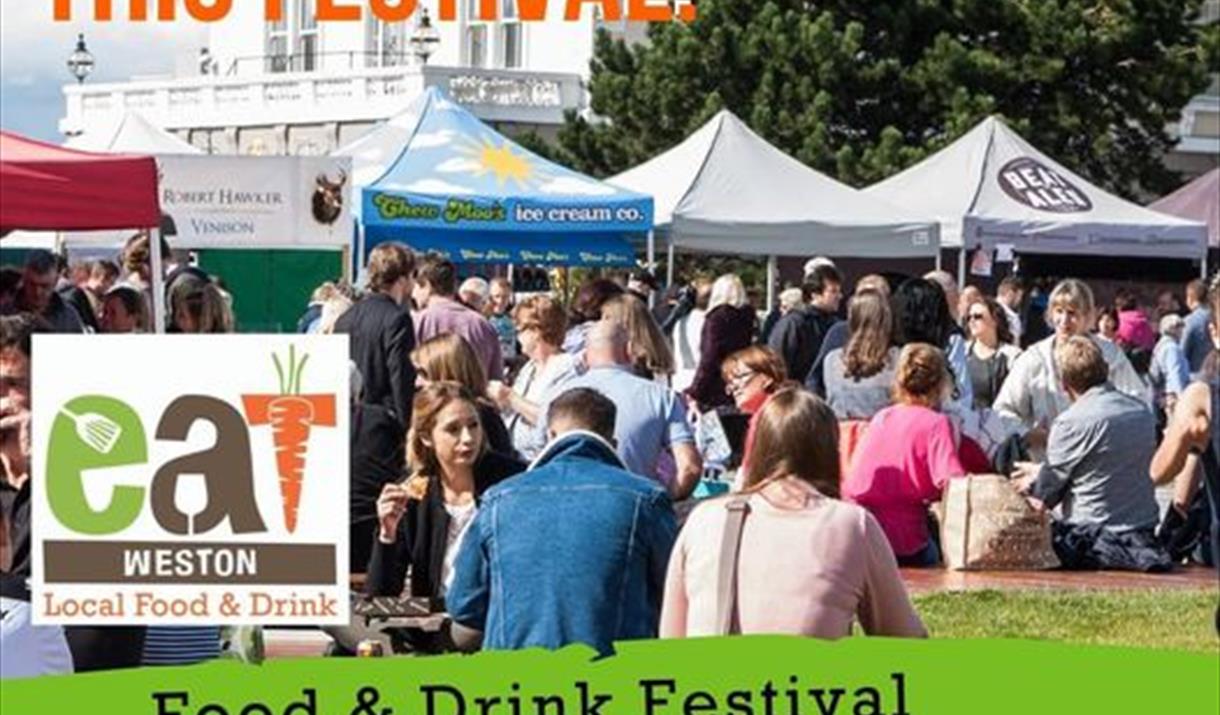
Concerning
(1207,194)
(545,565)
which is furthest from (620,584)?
(1207,194)

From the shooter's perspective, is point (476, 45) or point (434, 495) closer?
point (434, 495)

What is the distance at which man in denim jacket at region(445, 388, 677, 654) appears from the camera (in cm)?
814

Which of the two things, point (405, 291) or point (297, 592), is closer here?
point (297, 592)

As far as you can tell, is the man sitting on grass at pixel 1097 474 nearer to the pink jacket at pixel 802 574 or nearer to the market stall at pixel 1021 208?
the pink jacket at pixel 802 574

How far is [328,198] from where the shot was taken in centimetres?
2438

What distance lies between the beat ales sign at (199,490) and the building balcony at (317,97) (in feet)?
164

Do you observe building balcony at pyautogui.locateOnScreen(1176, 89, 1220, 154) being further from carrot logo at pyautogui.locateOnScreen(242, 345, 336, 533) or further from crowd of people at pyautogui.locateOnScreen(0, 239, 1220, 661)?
carrot logo at pyautogui.locateOnScreen(242, 345, 336, 533)

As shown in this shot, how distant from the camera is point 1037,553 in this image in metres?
15.4

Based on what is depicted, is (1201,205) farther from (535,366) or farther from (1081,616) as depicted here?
(1081,616)

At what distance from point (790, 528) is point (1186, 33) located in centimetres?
4266

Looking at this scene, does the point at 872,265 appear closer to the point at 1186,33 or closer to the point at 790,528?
the point at 1186,33

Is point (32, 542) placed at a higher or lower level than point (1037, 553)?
higher

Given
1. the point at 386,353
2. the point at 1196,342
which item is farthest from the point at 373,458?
the point at 1196,342

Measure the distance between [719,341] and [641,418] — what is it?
6.66m
